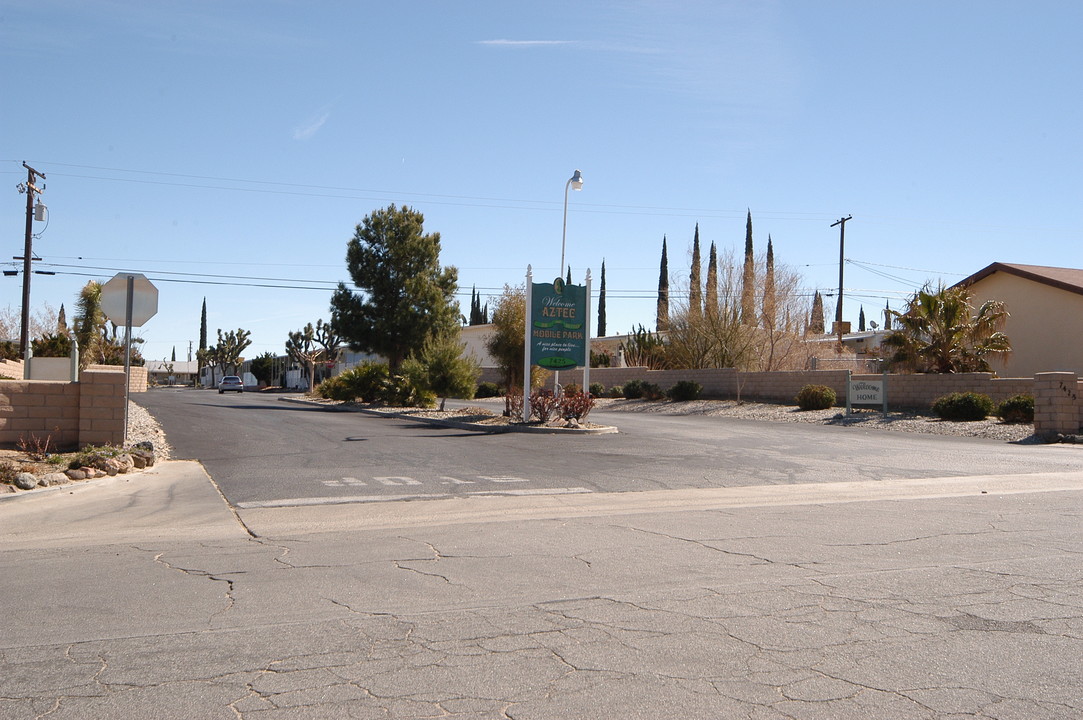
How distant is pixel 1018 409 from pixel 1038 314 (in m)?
12.7

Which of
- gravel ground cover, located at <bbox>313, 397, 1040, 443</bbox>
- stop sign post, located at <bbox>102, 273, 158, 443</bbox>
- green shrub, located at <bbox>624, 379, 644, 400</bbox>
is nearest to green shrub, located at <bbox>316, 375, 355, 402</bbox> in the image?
gravel ground cover, located at <bbox>313, 397, 1040, 443</bbox>

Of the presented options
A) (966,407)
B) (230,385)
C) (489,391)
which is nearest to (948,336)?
(966,407)

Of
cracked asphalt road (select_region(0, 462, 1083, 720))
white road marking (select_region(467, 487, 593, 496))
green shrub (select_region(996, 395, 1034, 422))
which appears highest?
green shrub (select_region(996, 395, 1034, 422))

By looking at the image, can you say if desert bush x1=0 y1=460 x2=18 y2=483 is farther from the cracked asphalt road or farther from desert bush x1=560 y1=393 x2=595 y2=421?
desert bush x1=560 y1=393 x2=595 y2=421

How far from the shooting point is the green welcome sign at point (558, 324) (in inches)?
1016

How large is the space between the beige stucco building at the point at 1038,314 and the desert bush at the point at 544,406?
18951 mm

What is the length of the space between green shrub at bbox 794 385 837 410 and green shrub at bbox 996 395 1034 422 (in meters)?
6.95

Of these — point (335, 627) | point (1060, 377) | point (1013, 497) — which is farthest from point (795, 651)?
point (1060, 377)

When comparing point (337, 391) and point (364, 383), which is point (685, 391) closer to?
point (364, 383)

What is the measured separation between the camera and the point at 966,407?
26.9 m

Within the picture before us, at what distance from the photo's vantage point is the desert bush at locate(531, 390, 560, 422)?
83.0 feet

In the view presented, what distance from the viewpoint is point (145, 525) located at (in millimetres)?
9852

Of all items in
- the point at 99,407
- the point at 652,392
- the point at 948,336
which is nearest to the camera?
the point at 99,407

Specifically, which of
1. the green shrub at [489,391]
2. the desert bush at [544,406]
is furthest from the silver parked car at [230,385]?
the desert bush at [544,406]
